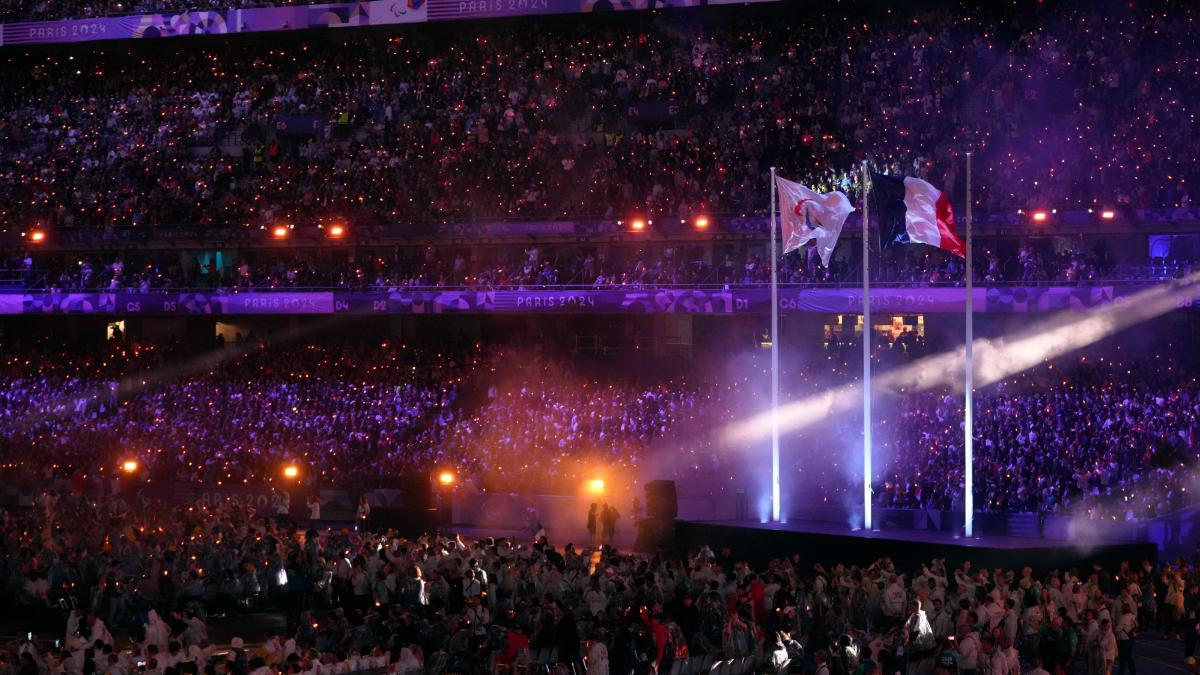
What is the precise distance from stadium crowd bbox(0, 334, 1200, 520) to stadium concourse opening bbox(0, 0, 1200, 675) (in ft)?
0.43

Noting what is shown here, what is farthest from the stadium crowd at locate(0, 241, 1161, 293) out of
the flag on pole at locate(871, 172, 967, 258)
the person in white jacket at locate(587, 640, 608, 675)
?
the person in white jacket at locate(587, 640, 608, 675)

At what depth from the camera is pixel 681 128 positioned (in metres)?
45.7

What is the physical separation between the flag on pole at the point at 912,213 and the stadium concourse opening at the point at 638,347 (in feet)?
0.26

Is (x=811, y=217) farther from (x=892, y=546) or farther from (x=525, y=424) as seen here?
(x=525, y=424)

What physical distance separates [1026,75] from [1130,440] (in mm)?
14844

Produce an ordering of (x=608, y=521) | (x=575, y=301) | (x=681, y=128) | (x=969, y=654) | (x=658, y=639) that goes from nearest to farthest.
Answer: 1. (x=969, y=654)
2. (x=658, y=639)
3. (x=608, y=521)
4. (x=575, y=301)
5. (x=681, y=128)

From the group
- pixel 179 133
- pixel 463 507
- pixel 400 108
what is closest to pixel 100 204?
pixel 179 133

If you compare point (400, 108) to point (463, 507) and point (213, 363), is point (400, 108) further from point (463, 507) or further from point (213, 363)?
point (463, 507)

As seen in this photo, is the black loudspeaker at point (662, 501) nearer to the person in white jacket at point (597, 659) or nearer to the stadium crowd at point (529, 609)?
the stadium crowd at point (529, 609)

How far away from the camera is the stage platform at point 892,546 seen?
25516 mm

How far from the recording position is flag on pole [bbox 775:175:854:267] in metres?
27.6

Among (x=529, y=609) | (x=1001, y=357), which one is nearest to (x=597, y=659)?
(x=529, y=609)

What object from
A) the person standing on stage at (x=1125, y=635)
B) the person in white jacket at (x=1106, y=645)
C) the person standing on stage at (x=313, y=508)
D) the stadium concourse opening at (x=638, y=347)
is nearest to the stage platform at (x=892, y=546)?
the stadium concourse opening at (x=638, y=347)

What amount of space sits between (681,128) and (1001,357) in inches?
516
